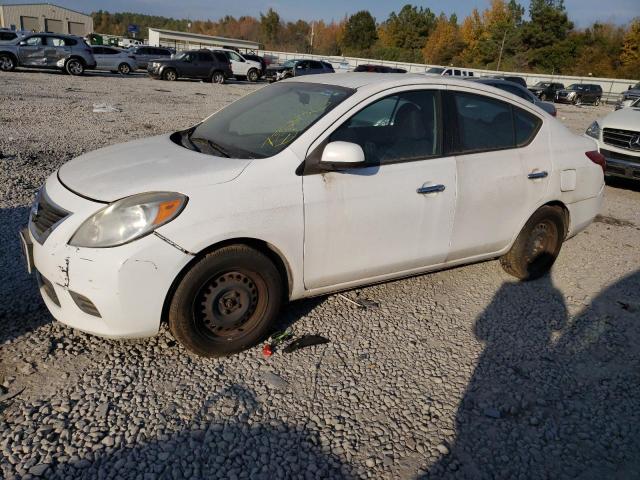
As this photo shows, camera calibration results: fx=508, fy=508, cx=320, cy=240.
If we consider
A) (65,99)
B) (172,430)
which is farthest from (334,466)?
(65,99)

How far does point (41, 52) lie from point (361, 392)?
2485cm

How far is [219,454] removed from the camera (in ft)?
7.96

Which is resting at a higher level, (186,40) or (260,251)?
(186,40)

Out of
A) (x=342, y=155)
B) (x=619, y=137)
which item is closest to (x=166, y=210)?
(x=342, y=155)

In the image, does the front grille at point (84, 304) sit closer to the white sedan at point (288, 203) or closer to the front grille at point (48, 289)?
the white sedan at point (288, 203)

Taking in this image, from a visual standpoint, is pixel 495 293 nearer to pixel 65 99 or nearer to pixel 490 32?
pixel 65 99

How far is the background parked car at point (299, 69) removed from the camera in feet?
100

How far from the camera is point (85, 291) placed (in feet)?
8.92

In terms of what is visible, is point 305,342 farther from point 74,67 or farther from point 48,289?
point 74,67

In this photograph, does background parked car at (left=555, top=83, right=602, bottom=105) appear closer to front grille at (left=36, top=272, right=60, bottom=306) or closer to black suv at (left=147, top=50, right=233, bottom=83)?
black suv at (left=147, top=50, right=233, bottom=83)

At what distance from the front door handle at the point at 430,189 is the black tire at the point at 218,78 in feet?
85.4

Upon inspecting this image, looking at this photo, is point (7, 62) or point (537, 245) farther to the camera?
point (7, 62)

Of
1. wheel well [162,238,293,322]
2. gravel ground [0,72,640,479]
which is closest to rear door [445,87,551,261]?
gravel ground [0,72,640,479]

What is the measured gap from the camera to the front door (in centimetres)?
321
